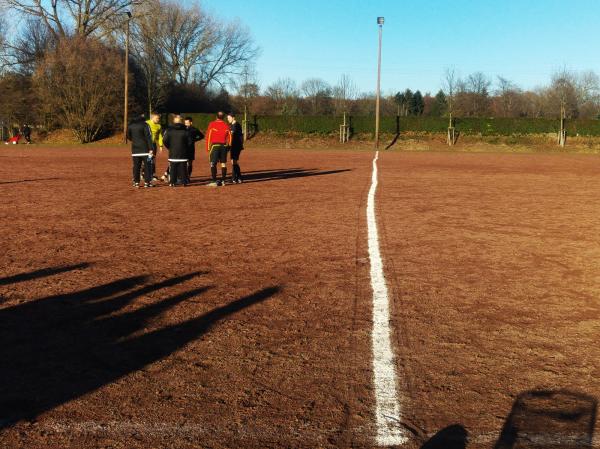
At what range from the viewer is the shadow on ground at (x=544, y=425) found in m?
3.15

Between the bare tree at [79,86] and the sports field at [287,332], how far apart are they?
141ft

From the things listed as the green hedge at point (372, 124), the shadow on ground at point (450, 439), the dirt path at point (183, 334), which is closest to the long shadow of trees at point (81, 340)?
the dirt path at point (183, 334)

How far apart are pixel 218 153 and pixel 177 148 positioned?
1.09 metres

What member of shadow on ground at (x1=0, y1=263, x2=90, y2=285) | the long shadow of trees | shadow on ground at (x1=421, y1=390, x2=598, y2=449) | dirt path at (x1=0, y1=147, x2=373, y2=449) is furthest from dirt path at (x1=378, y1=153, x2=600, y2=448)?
shadow on ground at (x1=0, y1=263, x2=90, y2=285)

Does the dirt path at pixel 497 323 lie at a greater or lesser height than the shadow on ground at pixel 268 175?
lesser

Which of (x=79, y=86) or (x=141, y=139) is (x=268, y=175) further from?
(x=79, y=86)

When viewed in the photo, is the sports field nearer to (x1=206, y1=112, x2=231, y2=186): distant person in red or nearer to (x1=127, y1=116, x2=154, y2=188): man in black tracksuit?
(x1=127, y1=116, x2=154, y2=188): man in black tracksuit

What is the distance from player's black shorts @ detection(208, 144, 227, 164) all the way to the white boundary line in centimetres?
969

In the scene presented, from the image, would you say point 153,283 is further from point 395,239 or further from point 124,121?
point 124,121

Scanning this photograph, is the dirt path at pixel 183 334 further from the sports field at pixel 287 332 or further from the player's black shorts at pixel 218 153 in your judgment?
the player's black shorts at pixel 218 153

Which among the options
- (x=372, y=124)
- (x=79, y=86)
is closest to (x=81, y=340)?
(x=79, y=86)

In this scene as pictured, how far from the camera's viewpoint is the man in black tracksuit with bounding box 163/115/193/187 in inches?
608

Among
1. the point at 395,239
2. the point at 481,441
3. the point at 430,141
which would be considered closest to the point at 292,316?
the point at 481,441

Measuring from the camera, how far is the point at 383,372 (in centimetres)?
404
